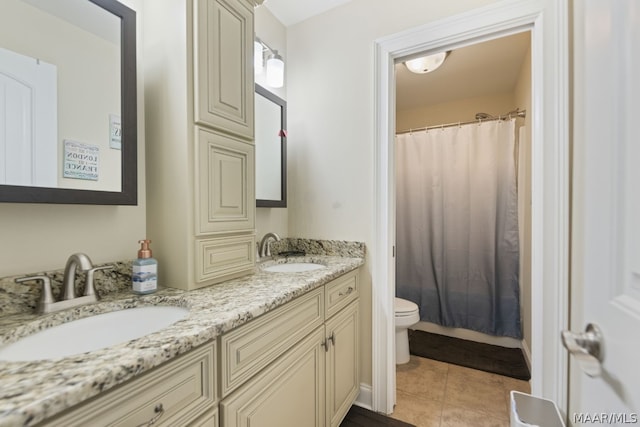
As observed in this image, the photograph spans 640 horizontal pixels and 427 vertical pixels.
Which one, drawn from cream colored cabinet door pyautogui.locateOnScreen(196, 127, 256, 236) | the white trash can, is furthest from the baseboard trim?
cream colored cabinet door pyautogui.locateOnScreen(196, 127, 256, 236)

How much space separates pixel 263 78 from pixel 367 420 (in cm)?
206

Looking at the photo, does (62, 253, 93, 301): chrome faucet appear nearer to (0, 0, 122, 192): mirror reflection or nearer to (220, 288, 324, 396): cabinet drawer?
(0, 0, 122, 192): mirror reflection

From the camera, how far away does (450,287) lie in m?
2.52

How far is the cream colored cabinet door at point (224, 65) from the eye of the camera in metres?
1.00

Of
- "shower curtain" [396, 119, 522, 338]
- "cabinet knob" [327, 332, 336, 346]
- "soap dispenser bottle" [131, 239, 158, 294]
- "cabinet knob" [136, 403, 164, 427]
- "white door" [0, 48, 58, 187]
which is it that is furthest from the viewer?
"shower curtain" [396, 119, 522, 338]

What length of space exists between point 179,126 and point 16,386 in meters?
0.81

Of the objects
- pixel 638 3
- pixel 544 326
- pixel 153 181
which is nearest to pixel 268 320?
pixel 153 181

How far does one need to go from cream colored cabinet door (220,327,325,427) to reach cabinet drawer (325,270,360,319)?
0.12 metres

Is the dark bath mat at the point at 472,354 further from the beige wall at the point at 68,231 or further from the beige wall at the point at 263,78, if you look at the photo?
the beige wall at the point at 68,231

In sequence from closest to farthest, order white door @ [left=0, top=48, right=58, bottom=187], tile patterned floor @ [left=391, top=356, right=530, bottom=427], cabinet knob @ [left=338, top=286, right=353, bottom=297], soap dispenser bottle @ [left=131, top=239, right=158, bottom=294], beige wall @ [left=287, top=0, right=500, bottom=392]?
white door @ [left=0, top=48, right=58, bottom=187] → soap dispenser bottle @ [left=131, top=239, right=158, bottom=294] → cabinet knob @ [left=338, top=286, right=353, bottom=297] → tile patterned floor @ [left=391, top=356, right=530, bottom=427] → beige wall @ [left=287, top=0, right=500, bottom=392]

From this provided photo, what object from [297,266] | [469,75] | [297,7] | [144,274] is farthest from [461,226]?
[144,274]

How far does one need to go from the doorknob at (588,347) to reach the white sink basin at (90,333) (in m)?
0.92

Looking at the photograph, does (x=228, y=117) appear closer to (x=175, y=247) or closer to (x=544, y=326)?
(x=175, y=247)

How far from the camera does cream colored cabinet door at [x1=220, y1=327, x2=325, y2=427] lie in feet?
2.58
